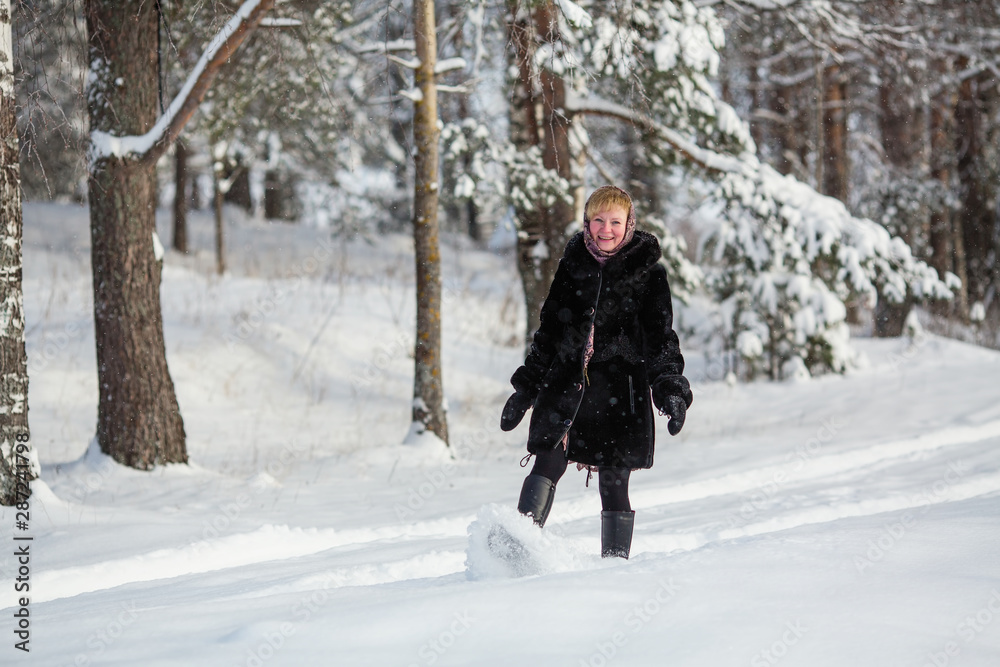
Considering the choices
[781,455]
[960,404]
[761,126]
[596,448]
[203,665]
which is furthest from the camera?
[761,126]

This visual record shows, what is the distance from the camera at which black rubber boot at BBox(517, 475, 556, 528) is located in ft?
11.5

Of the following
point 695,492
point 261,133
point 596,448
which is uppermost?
point 261,133

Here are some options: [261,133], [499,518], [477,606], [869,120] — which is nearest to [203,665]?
[477,606]

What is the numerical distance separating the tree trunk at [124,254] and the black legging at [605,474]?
13.7 ft

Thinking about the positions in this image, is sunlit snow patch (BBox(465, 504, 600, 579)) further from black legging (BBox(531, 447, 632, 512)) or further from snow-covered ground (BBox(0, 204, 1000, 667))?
black legging (BBox(531, 447, 632, 512))

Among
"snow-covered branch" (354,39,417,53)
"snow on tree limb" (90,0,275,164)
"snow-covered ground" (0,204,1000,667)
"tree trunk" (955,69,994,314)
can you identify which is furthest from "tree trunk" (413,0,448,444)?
"tree trunk" (955,69,994,314)

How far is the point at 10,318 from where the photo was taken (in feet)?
16.7

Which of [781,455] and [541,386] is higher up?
[541,386]

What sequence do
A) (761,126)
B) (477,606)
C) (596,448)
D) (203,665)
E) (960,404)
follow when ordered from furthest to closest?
(761,126) < (960,404) < (596,448) < (477,606) < (203,665)

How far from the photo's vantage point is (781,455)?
23.9 feet

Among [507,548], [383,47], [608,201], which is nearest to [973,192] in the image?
[383,47]

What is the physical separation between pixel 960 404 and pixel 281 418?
738 centimetres

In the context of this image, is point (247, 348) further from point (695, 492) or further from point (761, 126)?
point (761, 126)

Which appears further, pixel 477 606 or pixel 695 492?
pixel 695 492
